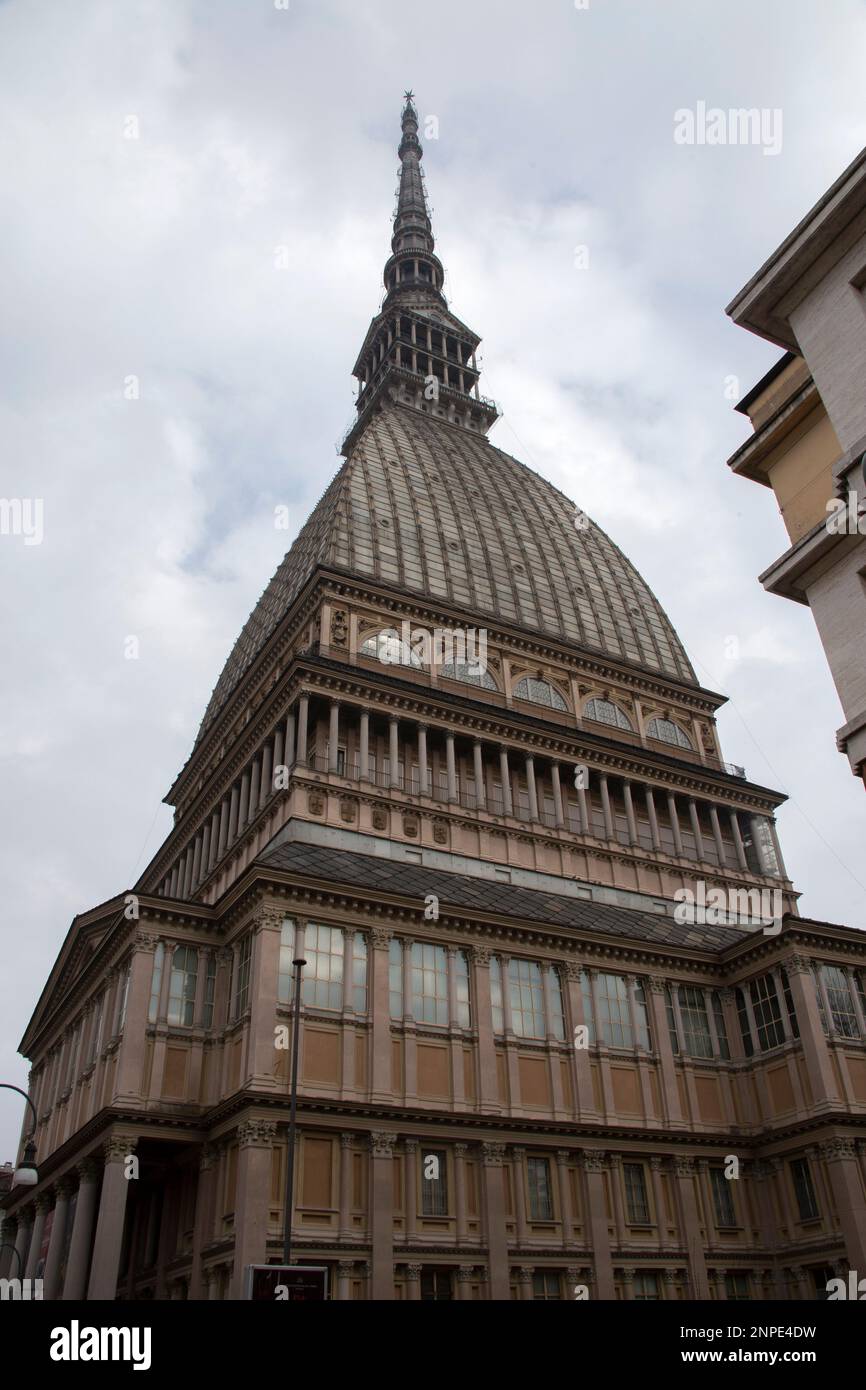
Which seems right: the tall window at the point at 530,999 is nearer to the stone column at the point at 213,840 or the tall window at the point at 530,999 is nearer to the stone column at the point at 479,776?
the stone column at the point at 479,776

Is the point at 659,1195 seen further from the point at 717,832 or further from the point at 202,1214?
the point at 717,832

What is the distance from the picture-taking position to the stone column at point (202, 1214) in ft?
126

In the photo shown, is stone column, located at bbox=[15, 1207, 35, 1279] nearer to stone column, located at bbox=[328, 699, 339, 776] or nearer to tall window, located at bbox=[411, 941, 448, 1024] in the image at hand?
tall window, located at bbox=[411, 941, 448, 1024]

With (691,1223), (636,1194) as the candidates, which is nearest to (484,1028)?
(636,1194)

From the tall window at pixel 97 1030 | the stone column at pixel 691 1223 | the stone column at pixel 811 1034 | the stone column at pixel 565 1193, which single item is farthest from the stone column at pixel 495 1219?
the tall window at pixel 97 1030

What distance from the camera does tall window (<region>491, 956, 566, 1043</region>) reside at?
44963 mm

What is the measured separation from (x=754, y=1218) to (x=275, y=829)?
28.0 meters

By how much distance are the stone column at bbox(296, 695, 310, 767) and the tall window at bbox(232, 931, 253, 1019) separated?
1229 cm

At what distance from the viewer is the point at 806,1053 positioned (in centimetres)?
4631

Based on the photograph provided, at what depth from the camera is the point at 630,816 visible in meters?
64.1

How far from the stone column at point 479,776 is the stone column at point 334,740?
8.43 metres

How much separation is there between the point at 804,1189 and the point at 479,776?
Answer: 25.5 metres
